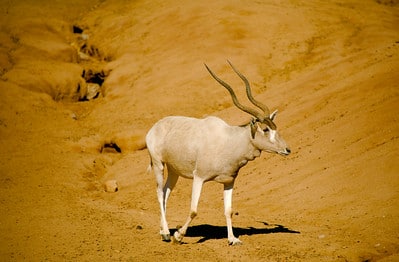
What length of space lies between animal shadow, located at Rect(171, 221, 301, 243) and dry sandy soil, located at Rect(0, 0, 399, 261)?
41 mm

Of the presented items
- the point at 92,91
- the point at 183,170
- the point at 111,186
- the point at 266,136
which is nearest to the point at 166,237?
the point at 183,170

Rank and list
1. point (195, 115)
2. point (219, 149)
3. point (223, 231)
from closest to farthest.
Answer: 1. point (219, 149)
2. point (223, 231)
3. point (195, 115)

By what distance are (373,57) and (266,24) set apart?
7.84 metres

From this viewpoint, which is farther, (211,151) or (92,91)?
(92,91)

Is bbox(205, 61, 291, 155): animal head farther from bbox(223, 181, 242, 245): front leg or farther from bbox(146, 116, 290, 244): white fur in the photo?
bbox(223, 181, 242, 245): front leg

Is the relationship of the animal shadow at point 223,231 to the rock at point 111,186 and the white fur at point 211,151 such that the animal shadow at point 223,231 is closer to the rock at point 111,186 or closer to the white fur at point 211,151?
the white fur at point 211,151

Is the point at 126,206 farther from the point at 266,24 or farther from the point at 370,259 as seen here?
the point at 266,24

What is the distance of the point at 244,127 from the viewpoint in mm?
9070

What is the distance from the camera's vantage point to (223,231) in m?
10.2

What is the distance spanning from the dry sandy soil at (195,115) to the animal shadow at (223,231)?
0.13 ft

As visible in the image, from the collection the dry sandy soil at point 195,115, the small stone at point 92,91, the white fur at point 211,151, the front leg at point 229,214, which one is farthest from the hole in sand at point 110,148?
the front leg at point 229,214

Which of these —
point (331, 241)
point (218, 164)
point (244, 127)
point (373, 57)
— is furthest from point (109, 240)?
point (373, 57)

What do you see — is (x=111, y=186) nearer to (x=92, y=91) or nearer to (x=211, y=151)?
(x=211, y=151)

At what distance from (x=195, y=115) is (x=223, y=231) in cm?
1036
